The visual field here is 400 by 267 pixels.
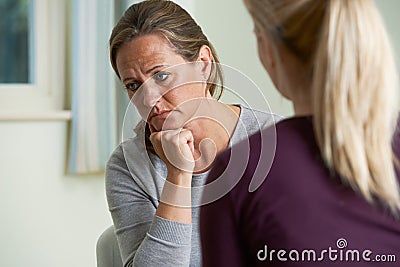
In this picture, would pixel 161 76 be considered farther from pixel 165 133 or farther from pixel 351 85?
pixel 351 85

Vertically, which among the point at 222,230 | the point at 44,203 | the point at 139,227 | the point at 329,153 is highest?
the point at 329,153

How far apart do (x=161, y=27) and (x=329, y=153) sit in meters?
0.78

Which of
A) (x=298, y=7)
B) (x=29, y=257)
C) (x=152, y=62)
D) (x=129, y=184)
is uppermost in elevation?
(x=298, y=7)

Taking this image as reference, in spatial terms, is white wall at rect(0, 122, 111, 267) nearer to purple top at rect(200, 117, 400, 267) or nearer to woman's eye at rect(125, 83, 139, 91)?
woman's eye at rect(125, 83, 139, 91)

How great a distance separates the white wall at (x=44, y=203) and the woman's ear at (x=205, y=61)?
0.77 metres

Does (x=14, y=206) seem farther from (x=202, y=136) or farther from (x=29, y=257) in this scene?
(x=202, y=136)

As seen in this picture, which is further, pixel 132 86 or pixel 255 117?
pixel 255 117

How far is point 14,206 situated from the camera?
2.25m

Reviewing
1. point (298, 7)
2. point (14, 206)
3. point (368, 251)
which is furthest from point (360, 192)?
point (14, 206)

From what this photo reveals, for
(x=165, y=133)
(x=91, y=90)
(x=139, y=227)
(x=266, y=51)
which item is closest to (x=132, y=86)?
(x=165, y=133)

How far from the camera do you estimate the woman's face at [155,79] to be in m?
1.43

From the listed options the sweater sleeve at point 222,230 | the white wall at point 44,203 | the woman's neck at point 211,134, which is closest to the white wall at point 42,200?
the white wall at point 44,203

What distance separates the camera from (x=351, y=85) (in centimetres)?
78

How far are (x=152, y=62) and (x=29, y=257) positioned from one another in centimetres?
109
